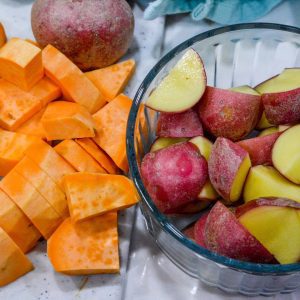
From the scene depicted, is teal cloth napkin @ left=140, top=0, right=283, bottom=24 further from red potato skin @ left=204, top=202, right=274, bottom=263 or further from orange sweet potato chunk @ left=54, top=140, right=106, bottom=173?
red potato skin @ left=204, top=202, right=274, bottom=263

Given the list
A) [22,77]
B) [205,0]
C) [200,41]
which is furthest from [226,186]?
[205,0]

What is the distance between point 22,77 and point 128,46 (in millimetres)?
242

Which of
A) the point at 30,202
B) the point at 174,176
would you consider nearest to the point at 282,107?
the point at 174,176

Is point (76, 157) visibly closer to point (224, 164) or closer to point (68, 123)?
point (68, 123)

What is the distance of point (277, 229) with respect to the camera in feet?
2.54

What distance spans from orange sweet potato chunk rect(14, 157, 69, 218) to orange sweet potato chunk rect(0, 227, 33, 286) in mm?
92

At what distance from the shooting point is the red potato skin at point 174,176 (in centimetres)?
85

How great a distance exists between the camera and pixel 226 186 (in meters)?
0.82

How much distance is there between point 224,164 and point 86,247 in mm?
268

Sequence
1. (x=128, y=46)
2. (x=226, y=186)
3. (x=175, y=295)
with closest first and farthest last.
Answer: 1. (x=226, y=186)
2. (x=175, y=295)
3. (x=128, y=46)

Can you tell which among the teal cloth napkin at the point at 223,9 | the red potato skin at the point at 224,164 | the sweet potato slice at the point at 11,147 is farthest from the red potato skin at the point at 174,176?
the teal cloth napkin at the point at 223,9

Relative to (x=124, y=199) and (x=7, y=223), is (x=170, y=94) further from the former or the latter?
(x=7, y=223)

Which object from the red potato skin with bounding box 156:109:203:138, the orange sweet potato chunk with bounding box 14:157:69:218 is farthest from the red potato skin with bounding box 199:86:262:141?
the orange sweet potato chunk with bounding box 14:157:69:218

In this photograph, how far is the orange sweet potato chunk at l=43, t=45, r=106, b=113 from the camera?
1.04 meters
